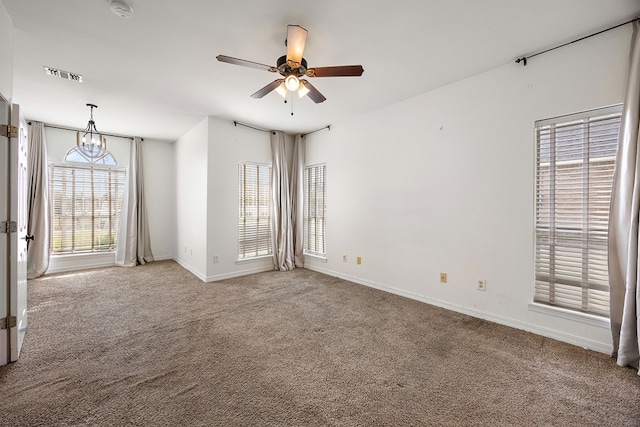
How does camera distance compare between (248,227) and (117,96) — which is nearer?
(117,96)

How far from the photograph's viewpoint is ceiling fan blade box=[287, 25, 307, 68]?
2029mm

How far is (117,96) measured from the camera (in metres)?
3.62

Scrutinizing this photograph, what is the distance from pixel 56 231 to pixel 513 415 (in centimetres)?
710

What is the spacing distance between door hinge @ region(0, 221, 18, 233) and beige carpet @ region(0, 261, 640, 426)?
1058mm

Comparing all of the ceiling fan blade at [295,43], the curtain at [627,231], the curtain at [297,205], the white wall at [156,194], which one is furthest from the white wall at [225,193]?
the curtain at [627,231]

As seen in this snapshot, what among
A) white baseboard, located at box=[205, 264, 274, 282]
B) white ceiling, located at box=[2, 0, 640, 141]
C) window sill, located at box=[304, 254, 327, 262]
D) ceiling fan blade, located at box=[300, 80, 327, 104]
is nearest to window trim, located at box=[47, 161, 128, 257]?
white ceiling, located at box=[2, 0, 640, 141]

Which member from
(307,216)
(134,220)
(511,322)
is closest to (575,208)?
(511,322)

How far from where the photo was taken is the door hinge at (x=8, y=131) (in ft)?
6.93

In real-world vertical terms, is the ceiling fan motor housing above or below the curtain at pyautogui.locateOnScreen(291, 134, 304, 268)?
→ above

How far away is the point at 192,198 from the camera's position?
5.06 meters

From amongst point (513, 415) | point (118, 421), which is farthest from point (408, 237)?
point (118, 421)

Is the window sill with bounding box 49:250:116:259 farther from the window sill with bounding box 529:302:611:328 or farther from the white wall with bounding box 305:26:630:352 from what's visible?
the window sill with bounding box 529:302:611:328

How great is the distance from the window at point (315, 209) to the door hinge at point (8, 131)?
150 inches

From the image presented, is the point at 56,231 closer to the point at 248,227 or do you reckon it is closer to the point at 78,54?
the point at 248,227
